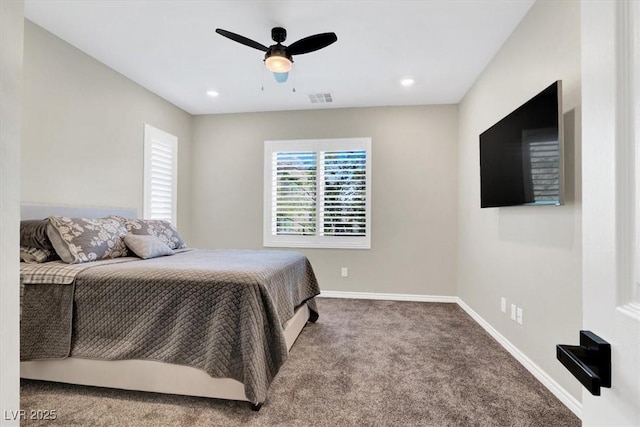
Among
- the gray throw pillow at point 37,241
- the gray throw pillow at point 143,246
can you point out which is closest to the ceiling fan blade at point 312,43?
the gray throw pillow at point 143,246

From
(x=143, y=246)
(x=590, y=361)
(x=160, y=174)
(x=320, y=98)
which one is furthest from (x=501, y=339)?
(x=160, y=174)

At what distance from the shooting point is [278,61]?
8.23ft

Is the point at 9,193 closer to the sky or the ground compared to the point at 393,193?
closer to the ground

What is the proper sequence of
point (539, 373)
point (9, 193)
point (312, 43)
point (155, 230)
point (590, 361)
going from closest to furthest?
point (590, 361) → point (9, 193) → point (539, 373) → point (312, 43) → point (155, 230)

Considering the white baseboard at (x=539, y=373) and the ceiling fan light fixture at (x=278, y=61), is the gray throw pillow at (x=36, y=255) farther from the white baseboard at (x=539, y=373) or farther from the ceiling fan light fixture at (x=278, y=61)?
the white baseboard at (x=539, y=373)

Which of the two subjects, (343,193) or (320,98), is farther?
(343,193)

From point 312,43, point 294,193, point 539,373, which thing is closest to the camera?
point 539,373

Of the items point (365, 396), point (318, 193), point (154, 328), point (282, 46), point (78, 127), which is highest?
point (282, 46)

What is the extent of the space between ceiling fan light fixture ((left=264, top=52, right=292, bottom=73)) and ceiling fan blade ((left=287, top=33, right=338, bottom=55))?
0.08 m

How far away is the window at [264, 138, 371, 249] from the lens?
4453mm

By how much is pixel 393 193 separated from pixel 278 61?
8.25ft

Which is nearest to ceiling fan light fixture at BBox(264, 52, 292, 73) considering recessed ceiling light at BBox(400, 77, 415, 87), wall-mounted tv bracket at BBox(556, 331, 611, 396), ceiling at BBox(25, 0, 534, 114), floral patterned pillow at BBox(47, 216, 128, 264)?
ceiling at BBox(25, 0, 534, 114)

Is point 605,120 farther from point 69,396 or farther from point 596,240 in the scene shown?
point 69,396

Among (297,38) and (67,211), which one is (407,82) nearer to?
(297,38)
